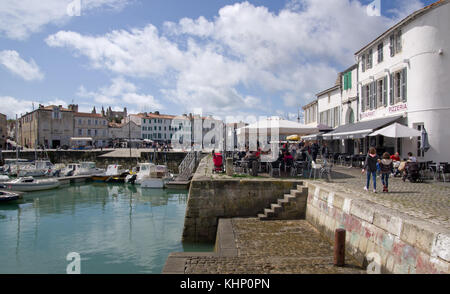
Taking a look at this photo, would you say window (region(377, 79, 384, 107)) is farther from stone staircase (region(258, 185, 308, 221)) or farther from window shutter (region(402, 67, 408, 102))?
stone staircase (region(258, 185, 308, 221))

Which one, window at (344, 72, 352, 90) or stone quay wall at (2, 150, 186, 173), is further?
stone quay wall at (2, 150, 186, 173)

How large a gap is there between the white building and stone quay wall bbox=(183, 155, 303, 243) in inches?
279

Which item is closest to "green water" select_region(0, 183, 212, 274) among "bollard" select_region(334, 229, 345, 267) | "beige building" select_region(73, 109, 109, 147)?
"bollard" select_region(334, 229, 345, 267)

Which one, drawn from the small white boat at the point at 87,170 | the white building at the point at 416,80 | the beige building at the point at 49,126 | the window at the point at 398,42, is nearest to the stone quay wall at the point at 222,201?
the white building at the point at 416,80

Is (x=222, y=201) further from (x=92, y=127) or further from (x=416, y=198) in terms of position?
(x=92, y=127)

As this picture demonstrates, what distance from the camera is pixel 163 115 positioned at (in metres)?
89.6

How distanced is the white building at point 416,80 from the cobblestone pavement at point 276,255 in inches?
335

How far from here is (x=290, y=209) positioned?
10.3 metres

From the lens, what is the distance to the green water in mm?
10250

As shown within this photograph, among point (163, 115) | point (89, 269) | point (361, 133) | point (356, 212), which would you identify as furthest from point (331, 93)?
point (163, 115)

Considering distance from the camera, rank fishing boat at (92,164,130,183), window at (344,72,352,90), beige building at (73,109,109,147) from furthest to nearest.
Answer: beige building at (73,109,109,147) < fishing boat at (92,164,130,183) < window at (344,72,352,90)

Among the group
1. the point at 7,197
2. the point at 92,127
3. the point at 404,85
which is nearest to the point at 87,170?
the point at 7,197
